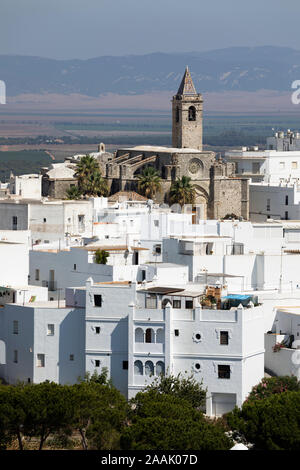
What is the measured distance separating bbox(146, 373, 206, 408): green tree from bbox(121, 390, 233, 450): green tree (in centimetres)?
226

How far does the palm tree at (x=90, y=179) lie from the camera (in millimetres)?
79062

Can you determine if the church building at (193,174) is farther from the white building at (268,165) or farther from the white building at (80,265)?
the white building at (80,265)

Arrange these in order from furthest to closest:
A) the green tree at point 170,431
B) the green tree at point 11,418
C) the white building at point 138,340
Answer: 1. the white building at point 138,340
2. the green tree at point 11,418
3. the green tree at point 170,431

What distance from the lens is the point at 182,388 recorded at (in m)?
41.7

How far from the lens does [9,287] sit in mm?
49531

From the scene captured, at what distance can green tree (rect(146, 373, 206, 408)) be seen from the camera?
41.4 m

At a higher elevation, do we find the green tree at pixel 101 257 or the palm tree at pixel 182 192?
the palm tree at pixel 182 192

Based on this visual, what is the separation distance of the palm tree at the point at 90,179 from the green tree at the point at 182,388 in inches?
1449

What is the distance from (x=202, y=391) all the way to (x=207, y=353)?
1171mm

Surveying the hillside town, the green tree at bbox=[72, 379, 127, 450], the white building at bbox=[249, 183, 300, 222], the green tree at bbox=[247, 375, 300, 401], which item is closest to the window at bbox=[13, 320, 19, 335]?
the hillside town

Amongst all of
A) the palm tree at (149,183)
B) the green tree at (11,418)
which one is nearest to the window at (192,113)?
the palm tree at (149,183)

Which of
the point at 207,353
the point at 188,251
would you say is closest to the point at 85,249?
the point at 188,251

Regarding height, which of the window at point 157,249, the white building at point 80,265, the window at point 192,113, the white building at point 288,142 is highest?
the window at point 192,113

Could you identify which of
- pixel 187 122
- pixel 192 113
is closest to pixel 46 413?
pixel 187 122
